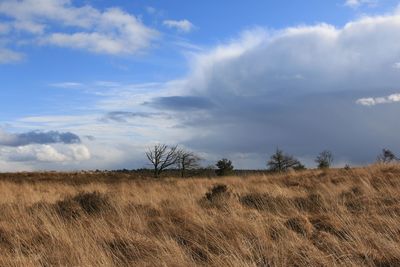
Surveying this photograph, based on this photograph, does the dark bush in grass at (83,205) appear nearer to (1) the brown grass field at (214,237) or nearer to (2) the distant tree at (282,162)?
(1) the brown grass field at (214,237)

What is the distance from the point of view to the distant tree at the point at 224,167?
160 ft

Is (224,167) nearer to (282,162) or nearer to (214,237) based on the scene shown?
(282,162)

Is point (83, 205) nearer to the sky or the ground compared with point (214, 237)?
nearer to the sky

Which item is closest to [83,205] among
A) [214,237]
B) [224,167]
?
[214,237]

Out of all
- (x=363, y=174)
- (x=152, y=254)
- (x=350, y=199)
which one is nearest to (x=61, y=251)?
(x=152, y=254)

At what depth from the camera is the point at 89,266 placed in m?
5.79

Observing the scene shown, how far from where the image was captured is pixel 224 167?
162 feet

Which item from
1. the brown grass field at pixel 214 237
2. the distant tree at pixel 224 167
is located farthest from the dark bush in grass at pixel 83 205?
the distant tree at pixel 224 167

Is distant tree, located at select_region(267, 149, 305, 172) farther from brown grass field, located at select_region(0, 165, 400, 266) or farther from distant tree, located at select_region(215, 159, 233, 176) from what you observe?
brown grass field, located at select_region(0, 165, 400, 266)

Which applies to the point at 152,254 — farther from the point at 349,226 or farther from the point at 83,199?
the point at 83,199

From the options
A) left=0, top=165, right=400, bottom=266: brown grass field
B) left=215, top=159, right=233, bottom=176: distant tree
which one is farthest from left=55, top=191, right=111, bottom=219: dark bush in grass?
left=215, top=159, right=233, bottom=176: distant tree

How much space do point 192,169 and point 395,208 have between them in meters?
42.2

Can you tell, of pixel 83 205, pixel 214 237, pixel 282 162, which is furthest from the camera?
pixel 282 162

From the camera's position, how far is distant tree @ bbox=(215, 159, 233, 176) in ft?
160
